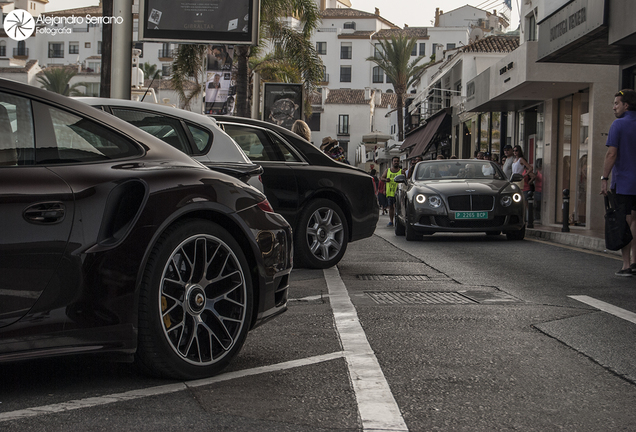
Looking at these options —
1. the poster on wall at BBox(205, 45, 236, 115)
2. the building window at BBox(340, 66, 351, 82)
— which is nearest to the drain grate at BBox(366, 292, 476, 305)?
the poster on wall at BBox(205, 45, 236, 115)

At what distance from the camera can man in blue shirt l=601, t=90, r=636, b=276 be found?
8625 millimetres

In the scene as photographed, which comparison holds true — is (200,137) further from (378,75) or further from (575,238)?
(378,75)

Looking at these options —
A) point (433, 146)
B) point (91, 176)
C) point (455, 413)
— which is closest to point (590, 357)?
point (455, 413)

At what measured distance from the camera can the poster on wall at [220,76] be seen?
30172mm

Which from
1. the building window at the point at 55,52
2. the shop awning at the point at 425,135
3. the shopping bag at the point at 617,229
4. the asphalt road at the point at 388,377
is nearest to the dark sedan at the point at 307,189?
the asphalt road at the point at 388,377

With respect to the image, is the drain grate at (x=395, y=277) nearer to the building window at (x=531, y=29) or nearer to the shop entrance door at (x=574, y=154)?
the shop entrance door at (x=574, y=154)

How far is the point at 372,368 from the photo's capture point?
13.4 feet

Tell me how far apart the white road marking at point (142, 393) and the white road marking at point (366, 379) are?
0.22 m

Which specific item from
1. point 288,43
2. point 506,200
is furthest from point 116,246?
point 288,43

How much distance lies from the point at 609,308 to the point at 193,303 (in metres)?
3.70

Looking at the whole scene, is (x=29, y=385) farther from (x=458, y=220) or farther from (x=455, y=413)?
(x=458, y=220)

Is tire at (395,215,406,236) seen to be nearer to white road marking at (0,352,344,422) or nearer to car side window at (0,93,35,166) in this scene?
white road marking at (0,352,344,422)

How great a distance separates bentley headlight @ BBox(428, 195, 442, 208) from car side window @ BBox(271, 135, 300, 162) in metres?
5.24

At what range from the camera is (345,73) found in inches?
4085
